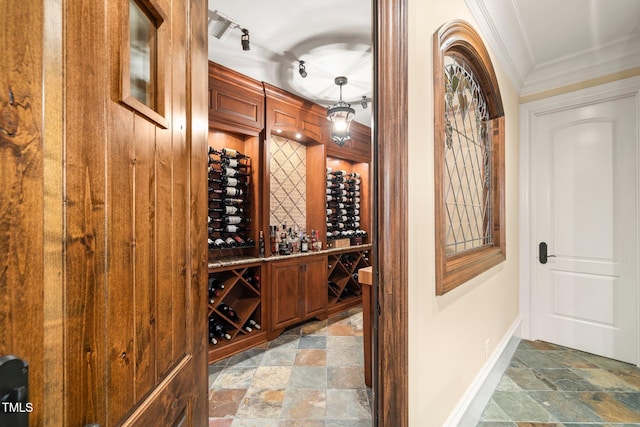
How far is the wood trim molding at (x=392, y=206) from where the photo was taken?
115 cm

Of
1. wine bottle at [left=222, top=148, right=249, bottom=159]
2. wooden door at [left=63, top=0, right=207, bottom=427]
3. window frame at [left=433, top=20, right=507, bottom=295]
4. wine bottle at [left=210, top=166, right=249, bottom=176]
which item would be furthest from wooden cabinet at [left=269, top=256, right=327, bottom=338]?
wooden door at [left=63, top=0, right=207, bottom=427]

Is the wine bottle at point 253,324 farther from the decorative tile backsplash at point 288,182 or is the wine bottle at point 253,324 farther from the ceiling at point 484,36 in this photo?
the ceiling at point 484,36

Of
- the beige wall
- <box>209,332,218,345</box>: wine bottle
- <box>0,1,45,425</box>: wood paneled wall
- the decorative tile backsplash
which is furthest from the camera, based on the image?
the decorative tile backsplash

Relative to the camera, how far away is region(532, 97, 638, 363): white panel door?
98.5 inches

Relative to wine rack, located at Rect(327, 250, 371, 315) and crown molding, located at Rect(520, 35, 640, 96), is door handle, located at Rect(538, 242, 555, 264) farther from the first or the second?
wine rack, located at Rect(327, 250, 371, 315)

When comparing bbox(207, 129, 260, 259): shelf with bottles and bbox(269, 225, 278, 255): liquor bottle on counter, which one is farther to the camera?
bbox(269, 225, 278, 255): liquor bottle on counter

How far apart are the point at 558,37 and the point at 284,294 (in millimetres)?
3600

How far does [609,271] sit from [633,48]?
1996 mm

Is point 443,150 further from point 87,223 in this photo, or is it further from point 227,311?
point 227,311

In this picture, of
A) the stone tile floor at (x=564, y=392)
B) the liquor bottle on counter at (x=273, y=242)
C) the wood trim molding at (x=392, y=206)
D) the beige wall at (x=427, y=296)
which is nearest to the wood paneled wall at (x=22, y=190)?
the wood trim molding at (x=392, y=206)

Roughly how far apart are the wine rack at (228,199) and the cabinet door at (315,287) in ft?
2.64

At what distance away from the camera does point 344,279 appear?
4141mm

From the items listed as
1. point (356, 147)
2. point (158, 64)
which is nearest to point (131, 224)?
point (158, 64)

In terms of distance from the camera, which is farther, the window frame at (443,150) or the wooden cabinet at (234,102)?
the wooden cabinet at (234,102)
